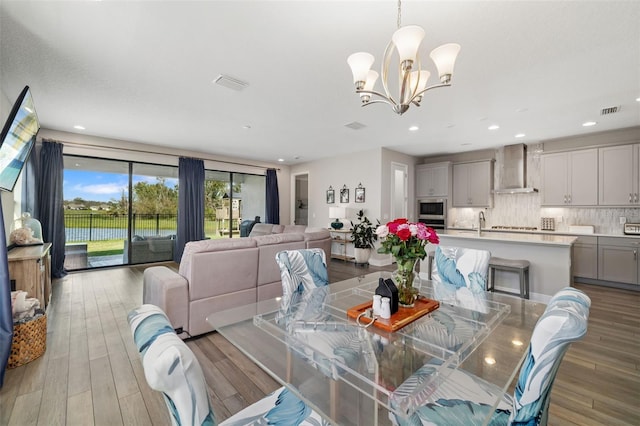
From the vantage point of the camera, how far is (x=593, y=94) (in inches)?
127

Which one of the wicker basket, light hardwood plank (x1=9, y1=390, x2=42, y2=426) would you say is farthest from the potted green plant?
light hardwood plank (x1=9, y1=390, x2=42, y2=426)

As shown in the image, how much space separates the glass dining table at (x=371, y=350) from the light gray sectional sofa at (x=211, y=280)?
1192 mm

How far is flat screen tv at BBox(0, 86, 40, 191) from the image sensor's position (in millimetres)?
2350

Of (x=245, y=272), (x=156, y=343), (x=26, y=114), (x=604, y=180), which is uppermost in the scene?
(x=26, y=114)

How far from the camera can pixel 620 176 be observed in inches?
182

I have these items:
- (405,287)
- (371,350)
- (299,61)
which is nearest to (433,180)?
(299,61)

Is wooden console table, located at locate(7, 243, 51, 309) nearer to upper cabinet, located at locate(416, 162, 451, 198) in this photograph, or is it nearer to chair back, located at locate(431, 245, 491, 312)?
chair back, located at locate(431, 245, 491, 312)

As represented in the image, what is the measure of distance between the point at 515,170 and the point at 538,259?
294 centimetres

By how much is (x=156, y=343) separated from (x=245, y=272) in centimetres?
252

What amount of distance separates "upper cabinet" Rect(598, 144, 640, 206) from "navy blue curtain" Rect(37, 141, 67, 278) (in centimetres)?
962

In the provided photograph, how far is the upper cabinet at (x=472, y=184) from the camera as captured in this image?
617cm

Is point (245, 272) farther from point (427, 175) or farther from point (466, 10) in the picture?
point (427, 175)

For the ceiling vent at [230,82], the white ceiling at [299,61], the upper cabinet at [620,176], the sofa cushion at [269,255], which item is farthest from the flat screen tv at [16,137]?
the upper cabinet at [620,176]

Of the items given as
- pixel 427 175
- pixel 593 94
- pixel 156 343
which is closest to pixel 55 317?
pixel 156 343
